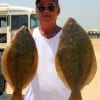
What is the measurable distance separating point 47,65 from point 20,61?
0.86 meters

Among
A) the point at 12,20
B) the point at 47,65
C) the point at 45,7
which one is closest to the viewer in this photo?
the point at 45,7

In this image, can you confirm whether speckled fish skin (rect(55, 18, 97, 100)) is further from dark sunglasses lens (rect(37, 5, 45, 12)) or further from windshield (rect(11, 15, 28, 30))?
windshield (rect(11, 15, 28, 30))

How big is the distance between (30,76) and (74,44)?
1.40ft

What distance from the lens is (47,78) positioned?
167 inches

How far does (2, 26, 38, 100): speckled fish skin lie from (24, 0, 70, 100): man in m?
0.76

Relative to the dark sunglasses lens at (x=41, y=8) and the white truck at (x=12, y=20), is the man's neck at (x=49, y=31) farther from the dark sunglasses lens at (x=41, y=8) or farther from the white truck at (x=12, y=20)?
the white truck at (x=12, y=20)

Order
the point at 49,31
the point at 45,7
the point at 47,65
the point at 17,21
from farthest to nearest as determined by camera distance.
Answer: the point at 17,21, the point at 49,31, the point at 47,65, the point at 45,7

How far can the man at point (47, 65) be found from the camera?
4.21 meters

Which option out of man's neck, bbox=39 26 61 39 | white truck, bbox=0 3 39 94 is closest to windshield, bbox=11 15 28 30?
white truck, bbox=0 3 39 94

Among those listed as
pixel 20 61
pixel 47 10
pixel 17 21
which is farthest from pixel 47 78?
pixel 17 21

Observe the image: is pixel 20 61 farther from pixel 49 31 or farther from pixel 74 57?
pixel 49 31

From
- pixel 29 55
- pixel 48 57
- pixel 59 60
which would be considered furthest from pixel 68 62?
pixel 48 57

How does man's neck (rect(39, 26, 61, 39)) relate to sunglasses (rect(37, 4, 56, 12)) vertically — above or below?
below

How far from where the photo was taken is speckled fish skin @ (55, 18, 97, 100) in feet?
11.0
